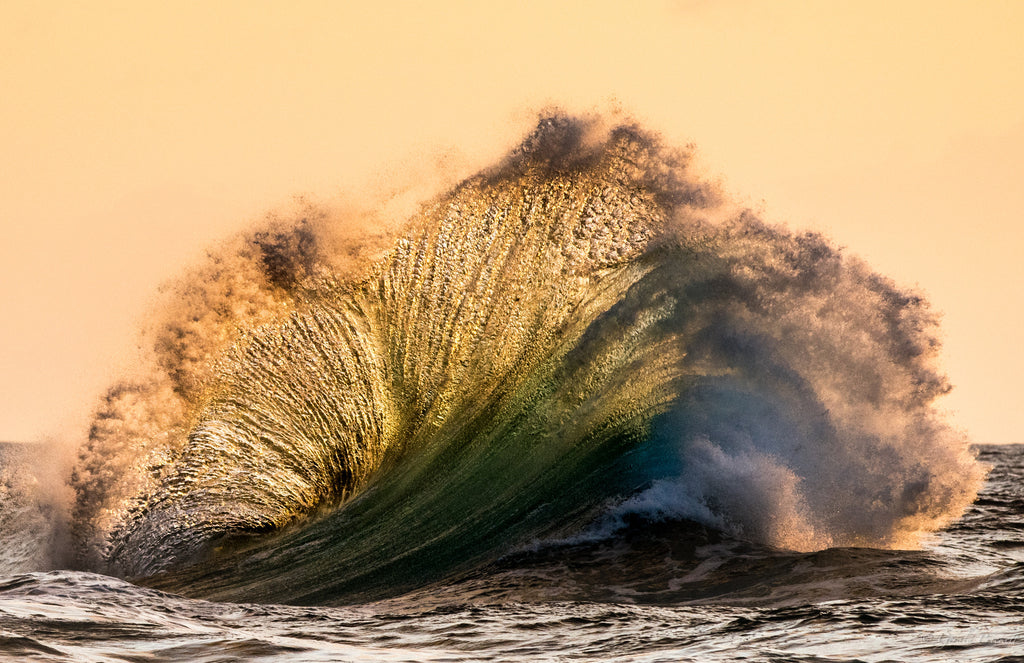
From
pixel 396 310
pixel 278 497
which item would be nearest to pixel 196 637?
pixel 278 497

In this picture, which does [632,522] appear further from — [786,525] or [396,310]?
[396,310]

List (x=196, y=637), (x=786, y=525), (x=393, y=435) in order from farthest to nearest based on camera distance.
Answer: (x=393, y=435)
(x=786, y=525)
(x=196, y=637)

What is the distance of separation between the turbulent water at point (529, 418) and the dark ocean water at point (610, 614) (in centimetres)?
8

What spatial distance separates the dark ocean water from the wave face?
2.15 ft

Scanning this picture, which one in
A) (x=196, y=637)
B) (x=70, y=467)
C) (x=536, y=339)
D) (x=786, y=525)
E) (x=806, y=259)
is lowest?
(x=196, y=637)

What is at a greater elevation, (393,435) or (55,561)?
(393,435)

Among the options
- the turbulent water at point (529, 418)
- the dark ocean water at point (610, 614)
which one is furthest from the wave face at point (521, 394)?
the dark ocean water at point (610, 614)

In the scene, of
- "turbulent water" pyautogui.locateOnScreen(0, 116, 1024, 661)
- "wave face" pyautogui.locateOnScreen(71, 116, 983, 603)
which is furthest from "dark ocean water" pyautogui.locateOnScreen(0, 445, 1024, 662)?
"wave face" pyautogui.locateOnScreen(71, 116, 983, 603)

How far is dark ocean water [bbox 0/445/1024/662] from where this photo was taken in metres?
5.40

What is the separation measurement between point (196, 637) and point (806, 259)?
6727 mm

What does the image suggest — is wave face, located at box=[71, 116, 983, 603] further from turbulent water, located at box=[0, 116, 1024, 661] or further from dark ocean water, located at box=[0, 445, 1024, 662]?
dark ocean water, located at box=[0, 445, 1024, 662]

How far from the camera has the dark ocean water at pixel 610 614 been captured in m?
5.40

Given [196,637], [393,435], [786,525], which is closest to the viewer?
[196,637]

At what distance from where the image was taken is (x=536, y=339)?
9.94 m
